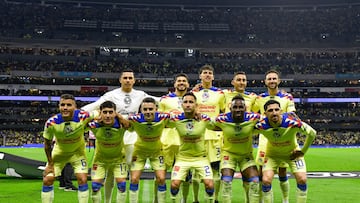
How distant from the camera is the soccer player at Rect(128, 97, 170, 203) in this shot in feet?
24.1

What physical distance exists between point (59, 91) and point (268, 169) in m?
40.6

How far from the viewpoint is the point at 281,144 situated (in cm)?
727

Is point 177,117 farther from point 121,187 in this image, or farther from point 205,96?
point 121,187

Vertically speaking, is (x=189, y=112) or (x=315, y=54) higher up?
(x=315, y=54)

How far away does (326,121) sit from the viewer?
4303 centimetres

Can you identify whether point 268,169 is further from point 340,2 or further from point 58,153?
point 340,2

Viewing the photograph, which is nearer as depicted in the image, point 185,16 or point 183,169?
point 183,169

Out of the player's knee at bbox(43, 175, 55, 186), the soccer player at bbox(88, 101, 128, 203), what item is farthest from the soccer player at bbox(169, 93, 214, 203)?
the player's knee at bbox(43, 175, 55, 186)

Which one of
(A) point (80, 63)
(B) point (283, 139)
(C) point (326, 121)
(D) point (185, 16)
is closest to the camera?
(B) point (283, 139)

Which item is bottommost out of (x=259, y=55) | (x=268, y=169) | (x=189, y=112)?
(x=268, y=169)

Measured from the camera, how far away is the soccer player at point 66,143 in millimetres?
7070

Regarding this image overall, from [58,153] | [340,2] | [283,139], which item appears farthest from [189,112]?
[340,2]

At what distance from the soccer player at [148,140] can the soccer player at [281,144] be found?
1917mm

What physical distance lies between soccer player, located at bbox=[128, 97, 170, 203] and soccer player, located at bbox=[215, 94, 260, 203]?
1.16m
